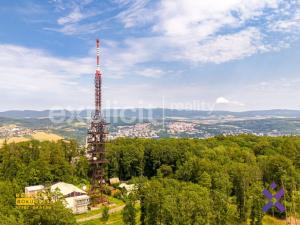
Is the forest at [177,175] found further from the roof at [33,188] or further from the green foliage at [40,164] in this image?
the roof at [33,188]

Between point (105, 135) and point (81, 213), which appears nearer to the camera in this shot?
point (81, 213)

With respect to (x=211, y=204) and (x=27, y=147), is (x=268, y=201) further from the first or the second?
(x=27, y=147)

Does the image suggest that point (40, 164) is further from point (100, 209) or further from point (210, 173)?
point (210, 173)

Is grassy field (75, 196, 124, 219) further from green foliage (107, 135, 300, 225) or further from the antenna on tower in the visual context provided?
green foliage (107, 135, 300, 225)

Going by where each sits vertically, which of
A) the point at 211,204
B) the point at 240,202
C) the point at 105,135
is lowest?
the point at 240,202

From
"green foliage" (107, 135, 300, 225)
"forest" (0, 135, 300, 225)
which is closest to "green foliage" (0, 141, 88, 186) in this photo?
"forest" (0, 135, 300, 225)

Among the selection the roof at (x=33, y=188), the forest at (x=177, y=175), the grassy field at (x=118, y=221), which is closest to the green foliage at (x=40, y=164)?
the forest at (x=177, y=175)

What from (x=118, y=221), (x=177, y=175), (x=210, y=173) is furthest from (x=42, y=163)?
(x=210, y=173)

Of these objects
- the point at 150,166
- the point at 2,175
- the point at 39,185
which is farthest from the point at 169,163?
the point at 2,175
